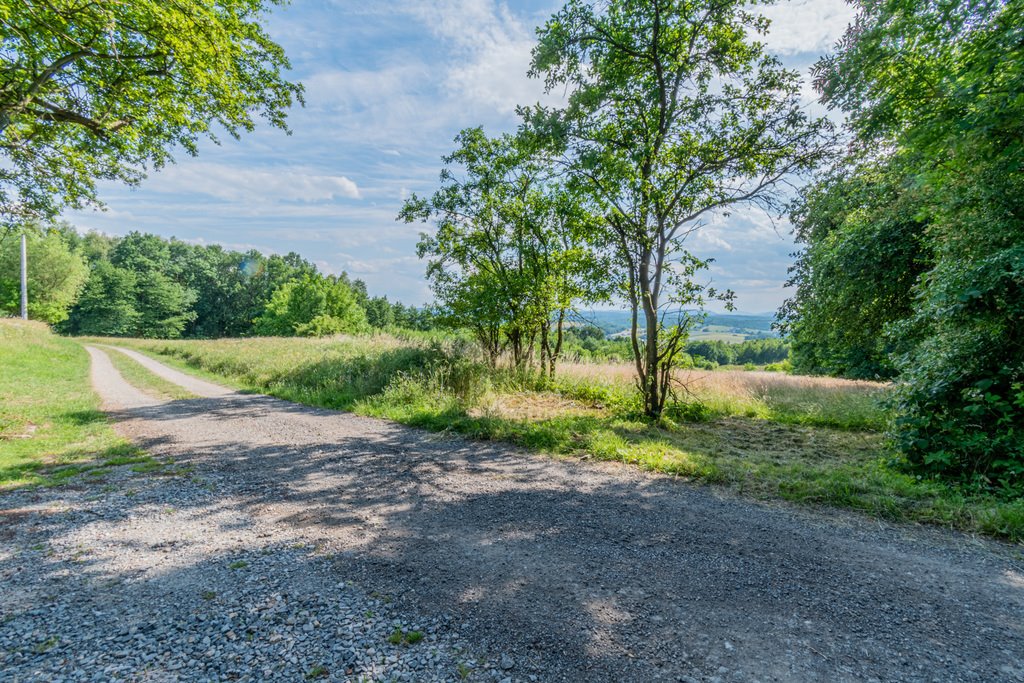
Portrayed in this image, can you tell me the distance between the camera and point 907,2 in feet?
19.3

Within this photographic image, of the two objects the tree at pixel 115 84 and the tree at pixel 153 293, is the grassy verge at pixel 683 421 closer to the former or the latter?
the tree at pixel 115 84

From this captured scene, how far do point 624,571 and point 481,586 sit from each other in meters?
1.00

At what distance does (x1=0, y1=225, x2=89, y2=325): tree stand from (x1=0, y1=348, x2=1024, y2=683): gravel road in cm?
5563

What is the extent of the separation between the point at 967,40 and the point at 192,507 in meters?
10.9

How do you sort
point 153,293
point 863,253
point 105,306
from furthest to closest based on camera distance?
point 153,293 → point 105,306 → point 863,253

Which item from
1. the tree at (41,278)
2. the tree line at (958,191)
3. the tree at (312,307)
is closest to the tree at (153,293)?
the tree at (41,278)

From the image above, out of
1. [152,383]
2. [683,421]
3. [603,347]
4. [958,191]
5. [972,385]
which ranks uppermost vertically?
[958,191]

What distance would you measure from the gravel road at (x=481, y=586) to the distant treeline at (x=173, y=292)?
127ft

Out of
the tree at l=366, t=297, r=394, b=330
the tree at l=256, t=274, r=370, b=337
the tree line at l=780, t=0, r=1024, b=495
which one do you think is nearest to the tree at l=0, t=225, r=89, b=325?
the tree at l=256, t=274, r=370, b=337

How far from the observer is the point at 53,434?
721 centimetres

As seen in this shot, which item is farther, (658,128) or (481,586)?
(658,128)

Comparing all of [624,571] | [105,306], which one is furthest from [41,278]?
[624,571]

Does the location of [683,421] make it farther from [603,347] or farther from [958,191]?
[958,191]

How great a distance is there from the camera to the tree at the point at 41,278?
4259 cm
